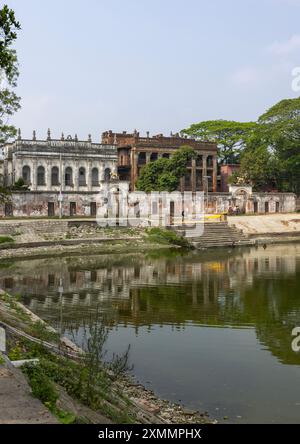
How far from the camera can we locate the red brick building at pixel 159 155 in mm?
63531

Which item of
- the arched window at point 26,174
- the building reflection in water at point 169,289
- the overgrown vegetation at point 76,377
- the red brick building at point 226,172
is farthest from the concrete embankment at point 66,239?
the red brick building at point 226,172

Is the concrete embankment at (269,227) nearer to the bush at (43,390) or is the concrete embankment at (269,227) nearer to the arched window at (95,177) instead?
the arched window at (95,177)

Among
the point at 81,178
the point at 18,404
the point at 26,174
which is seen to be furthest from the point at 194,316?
the point at 81,178

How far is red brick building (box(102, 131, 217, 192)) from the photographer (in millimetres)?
63531

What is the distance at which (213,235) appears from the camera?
145 ft

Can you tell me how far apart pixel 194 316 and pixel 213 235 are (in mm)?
25682

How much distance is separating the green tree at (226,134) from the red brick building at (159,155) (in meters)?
8.49

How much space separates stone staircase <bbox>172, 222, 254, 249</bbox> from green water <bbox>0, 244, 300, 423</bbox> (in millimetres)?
7171

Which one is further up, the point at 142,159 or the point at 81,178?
the point at 142,159

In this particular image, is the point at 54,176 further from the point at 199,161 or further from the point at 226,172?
the point at 226,172

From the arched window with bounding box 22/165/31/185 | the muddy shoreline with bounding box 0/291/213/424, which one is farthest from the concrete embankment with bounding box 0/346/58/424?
the arched window with bounding box 22/165/31/185

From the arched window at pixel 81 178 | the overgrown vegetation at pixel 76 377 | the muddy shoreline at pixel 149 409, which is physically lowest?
the muddy shoreline at pixel 149 409
